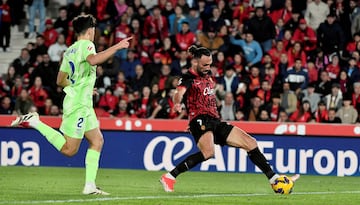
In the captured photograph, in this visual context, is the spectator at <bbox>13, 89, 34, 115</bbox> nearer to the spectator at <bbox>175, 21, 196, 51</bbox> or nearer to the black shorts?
the spectator at <bbox>175, 21, 196, 51</bbox>

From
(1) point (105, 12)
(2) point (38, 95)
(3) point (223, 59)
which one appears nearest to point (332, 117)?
(3) point (223, 59)

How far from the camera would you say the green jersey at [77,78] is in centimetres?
1191

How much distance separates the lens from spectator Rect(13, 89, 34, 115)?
2231 centimetres

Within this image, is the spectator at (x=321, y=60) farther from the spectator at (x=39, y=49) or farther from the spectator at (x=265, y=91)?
the spectator at (x=39, y=49)

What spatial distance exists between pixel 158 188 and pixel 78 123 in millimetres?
2602

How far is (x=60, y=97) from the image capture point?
23188 millimetres

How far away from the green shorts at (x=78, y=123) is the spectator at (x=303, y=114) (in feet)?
33.8

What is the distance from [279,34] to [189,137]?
652cm

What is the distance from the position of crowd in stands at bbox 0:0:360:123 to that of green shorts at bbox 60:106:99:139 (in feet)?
30.1

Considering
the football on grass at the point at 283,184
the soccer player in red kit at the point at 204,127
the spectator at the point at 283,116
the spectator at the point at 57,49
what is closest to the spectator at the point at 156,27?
the spectator at the point at 57,49

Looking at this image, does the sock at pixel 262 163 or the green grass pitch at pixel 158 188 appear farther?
the sock at pixel 262 163

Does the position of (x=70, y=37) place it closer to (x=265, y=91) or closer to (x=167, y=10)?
(x=167, y=10)

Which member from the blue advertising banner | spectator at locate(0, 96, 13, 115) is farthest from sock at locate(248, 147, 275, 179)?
spectator at locate(0, 96, 13, 115)

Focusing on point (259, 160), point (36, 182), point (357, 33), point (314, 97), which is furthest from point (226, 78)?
point (259, 160)
